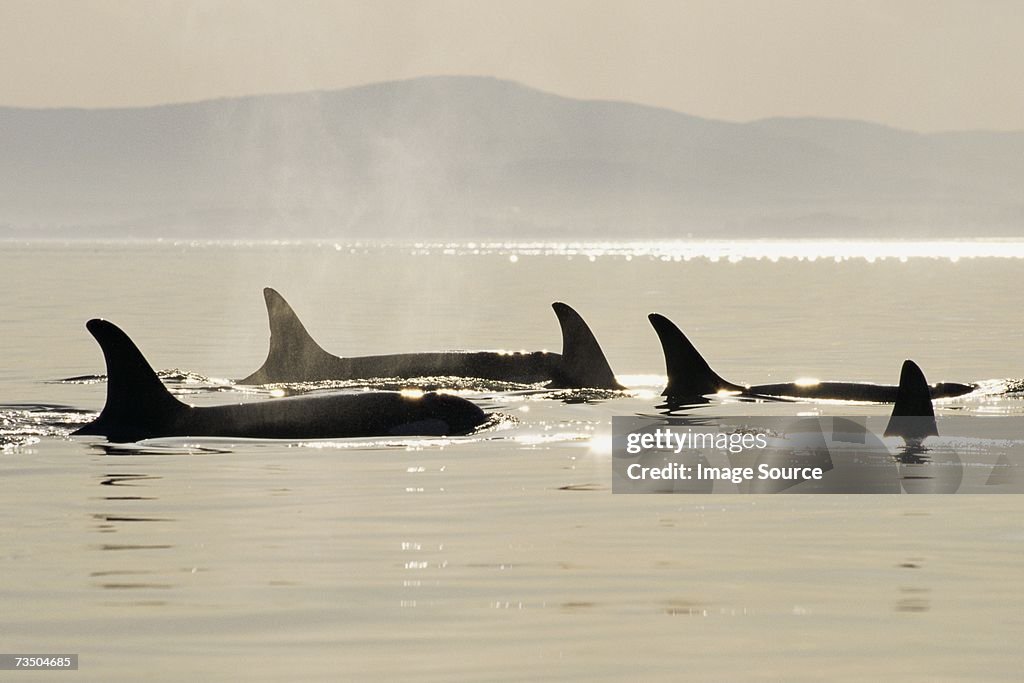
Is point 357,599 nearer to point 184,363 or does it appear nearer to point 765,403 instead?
point 765,403

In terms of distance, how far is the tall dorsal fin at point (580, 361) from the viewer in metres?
29.7

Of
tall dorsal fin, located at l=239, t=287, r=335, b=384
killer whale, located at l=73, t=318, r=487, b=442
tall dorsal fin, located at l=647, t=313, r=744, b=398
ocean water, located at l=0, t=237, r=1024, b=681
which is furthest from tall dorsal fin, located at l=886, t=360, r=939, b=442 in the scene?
tall dorsal fin, located at l=239, t=287, r=335, b=384

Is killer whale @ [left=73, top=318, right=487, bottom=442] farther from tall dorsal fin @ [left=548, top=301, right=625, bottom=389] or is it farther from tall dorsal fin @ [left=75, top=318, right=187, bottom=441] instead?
tall dorsal fin @ [left=548, top=301, right=625, bottom=389]

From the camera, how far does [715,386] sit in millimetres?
28078

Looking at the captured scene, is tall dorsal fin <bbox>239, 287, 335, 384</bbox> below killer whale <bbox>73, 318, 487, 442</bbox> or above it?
above

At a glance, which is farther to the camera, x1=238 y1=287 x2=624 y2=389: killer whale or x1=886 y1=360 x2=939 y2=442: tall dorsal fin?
x1=238 y1=287 x2=624 y2=389: killer whale

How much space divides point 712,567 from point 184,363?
25.7 metres

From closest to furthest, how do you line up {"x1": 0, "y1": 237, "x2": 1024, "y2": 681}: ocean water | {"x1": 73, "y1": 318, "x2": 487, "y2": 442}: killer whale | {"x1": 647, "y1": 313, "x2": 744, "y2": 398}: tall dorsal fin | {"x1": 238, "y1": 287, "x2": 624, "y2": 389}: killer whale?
{"x1": 0, "y1": 237, "x2": 1024, "y2": 681}: ocean water
{"x1": 73, "y1": 318, "x2": 487, "y2": 442}: killer whale
{"x1": 647, "y1": 313, "x2": 744, "y2": 398}: tall dorsal fin
{"x1": 238, "y1": 287, "x2": 624, "y2": 389}: killer whale

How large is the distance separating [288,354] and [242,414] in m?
9.15

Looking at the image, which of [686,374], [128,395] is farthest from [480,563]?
[686,374]

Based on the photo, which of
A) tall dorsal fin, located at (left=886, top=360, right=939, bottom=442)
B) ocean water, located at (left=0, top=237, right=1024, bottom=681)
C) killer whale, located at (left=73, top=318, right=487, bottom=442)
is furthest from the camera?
killer whale, located at (left=73, top=318, right=487, bottom=442)

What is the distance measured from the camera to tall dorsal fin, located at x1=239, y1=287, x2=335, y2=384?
102 ft

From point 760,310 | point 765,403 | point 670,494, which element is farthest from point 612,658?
point 760,310

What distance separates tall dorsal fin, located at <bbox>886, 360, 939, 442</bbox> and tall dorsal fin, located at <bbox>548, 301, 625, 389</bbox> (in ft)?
31.9
